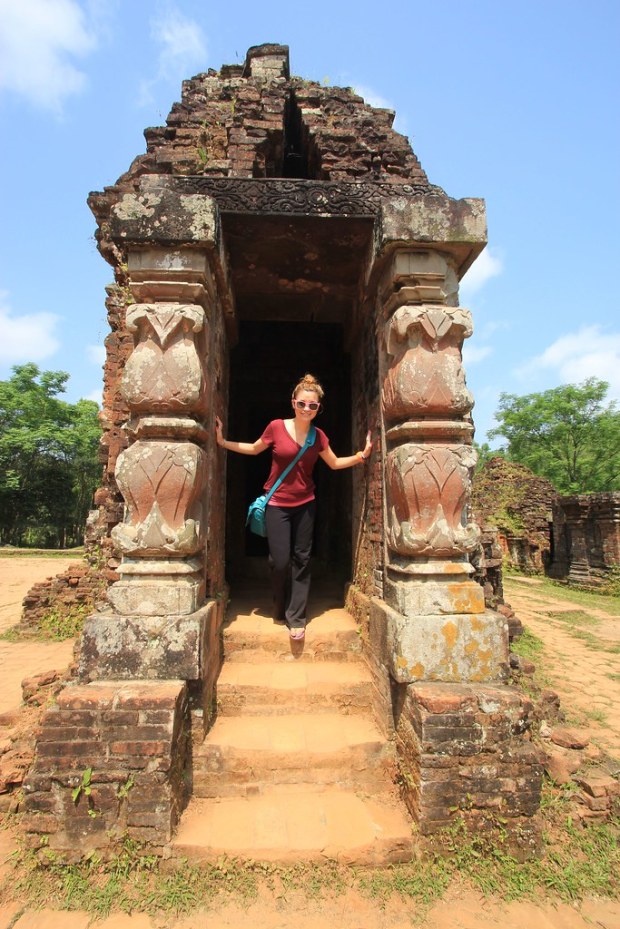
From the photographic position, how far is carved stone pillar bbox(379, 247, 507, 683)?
275 cm

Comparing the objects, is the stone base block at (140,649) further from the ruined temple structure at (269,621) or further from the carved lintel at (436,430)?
the carved lintel at (436,430)

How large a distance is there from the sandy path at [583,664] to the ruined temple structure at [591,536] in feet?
9.46

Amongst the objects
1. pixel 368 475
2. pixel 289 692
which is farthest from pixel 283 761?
pixel 368 475

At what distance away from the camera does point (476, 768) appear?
247cm

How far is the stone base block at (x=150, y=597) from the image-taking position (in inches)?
108

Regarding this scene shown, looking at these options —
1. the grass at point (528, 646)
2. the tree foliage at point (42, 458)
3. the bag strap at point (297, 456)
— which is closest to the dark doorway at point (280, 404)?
the bag strap at point (297, 456)

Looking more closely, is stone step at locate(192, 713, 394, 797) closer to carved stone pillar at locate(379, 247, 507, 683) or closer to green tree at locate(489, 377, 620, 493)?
carved stone pillar at locate(379, 247, 507, 683)

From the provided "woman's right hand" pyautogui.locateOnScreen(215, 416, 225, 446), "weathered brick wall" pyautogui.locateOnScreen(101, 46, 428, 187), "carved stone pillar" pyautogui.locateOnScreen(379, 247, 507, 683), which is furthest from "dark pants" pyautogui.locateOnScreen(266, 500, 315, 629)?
"weathered brick wall" pyautogui.locateOnScreen(101, 46, 428, 187)

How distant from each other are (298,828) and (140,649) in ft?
4.01

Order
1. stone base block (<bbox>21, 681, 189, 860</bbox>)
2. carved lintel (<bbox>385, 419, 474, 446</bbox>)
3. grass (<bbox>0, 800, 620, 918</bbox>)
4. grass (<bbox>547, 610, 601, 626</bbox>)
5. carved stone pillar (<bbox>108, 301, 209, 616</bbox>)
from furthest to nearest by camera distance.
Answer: grass (<bbox>547, 610, 601, 626</bbox>) → carved lintel (<bbox>385, 419, 474, 446</bbox>) → carved stone pillar (<bbox>108, 301, 209, 616</bbox>) → stone base block (<bbox>21, 681, 189, 860</bbox>) → grass (<bbox>0, 800, 620, 918</bbox>)

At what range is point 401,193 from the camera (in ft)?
11.0

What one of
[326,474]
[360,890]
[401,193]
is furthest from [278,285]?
[360,890]

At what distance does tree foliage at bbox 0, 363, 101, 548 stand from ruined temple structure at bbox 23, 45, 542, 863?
28.9 meters

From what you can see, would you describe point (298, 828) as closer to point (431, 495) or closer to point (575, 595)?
point (431, 495)
